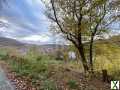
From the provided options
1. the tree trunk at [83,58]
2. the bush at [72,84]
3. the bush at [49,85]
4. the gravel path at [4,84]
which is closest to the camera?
the gravel path at [4,84]

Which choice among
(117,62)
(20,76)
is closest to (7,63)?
(20,76)

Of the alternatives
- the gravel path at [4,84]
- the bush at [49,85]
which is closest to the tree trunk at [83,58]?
the gravel path at [4,84]

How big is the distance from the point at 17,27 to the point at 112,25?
4715cm

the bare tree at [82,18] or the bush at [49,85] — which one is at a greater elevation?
the bare tree at [82,18]

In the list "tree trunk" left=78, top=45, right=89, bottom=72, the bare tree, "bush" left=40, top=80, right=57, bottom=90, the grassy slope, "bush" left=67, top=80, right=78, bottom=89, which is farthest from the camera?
"tree trunk" left=78, top=45, right=89, bottom=72

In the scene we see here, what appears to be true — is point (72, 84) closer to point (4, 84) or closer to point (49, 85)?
point (49, 85)

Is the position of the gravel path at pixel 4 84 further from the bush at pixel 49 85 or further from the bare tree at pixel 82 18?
the bare tree at pixel 82 18

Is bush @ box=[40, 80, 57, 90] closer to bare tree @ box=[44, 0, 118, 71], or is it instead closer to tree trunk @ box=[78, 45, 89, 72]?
bare tree @ box=[44, 0, 118, 71]

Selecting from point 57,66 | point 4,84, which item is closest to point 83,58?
point 57,66

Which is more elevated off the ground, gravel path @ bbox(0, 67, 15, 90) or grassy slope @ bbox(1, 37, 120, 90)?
grassy slope @ bbox(1, 37, 120, 90)

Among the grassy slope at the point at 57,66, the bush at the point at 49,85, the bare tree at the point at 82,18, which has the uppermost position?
the bare tree at the point at 82,18

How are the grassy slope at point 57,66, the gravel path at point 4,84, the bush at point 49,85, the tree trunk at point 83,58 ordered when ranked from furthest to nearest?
the tree trunk at point 83,58, the grassy slope at point 57,66, the bush at point 49,85, the gravel path at point 4,84

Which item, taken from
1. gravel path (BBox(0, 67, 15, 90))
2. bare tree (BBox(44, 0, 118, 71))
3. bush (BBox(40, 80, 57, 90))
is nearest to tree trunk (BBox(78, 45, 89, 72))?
bare tree (BBox(44, 0, 118, 71))

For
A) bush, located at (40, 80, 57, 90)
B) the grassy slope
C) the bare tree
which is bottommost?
bush, located at (40, 80, 57, 90)
